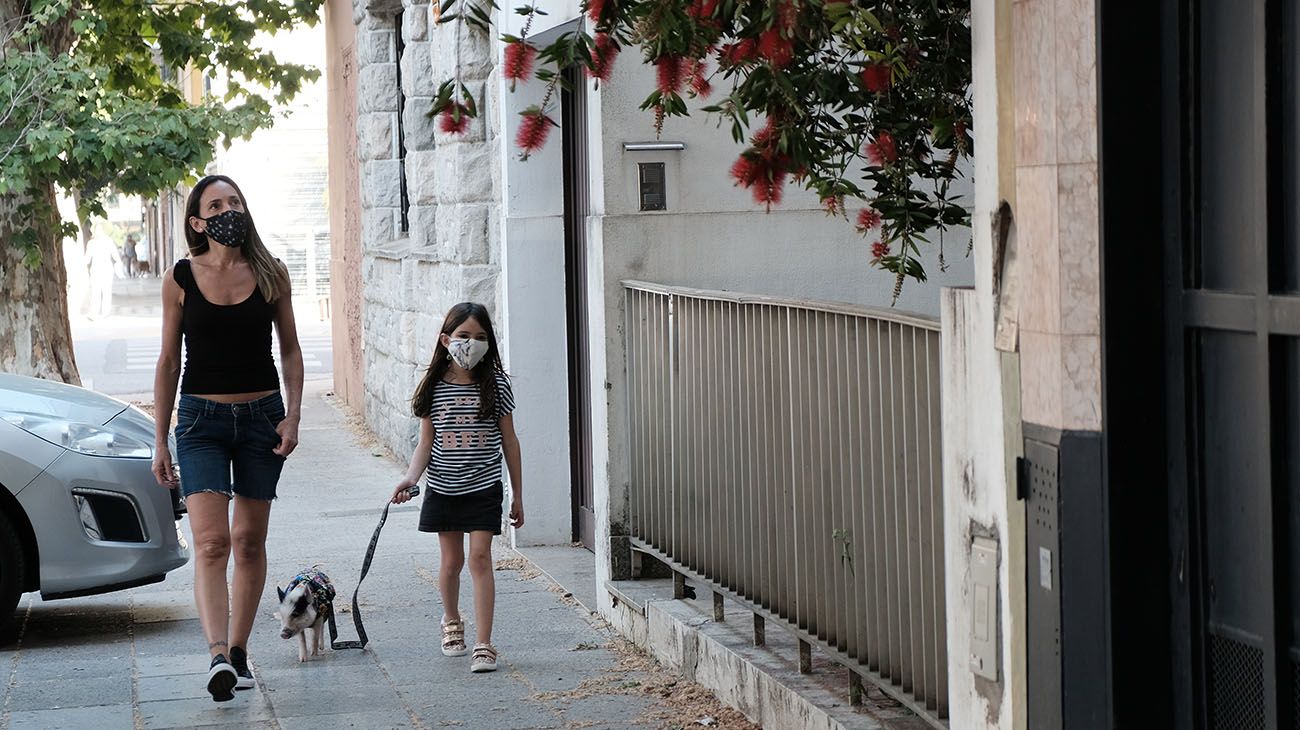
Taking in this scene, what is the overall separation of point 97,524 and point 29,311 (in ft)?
34.9

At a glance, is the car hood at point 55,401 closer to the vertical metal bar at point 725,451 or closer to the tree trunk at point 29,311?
the vertical metal bar at point 725,451

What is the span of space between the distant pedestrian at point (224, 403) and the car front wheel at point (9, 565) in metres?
1.01

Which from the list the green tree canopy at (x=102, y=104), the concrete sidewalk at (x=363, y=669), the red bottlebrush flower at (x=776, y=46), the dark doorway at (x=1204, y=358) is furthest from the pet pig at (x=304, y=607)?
the green tree canopy at (x=102, y=104)

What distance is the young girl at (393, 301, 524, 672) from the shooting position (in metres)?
6.79

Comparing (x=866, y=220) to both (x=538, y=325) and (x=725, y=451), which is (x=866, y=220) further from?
(x=538, y=325)

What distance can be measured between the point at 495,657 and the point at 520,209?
3356 mm

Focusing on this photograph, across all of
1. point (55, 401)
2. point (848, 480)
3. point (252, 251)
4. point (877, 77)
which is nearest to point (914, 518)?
point (848, 480)

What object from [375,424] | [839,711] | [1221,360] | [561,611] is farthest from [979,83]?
[375,424]

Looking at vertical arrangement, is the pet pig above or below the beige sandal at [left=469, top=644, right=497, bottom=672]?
above

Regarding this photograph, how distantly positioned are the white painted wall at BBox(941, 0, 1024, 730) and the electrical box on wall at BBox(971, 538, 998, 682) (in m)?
0.02

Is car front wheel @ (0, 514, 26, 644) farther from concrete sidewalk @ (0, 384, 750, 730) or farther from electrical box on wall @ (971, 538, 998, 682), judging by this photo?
electrical box on wall @ (971, 538, 998, 682)

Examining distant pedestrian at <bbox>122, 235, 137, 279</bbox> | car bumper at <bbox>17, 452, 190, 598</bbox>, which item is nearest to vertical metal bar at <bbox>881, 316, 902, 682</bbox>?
car bumper at <bbox>17, 452, 190, 598</bbox>

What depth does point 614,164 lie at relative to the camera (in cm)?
771

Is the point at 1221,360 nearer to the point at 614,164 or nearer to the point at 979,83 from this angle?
the point at 979,83
